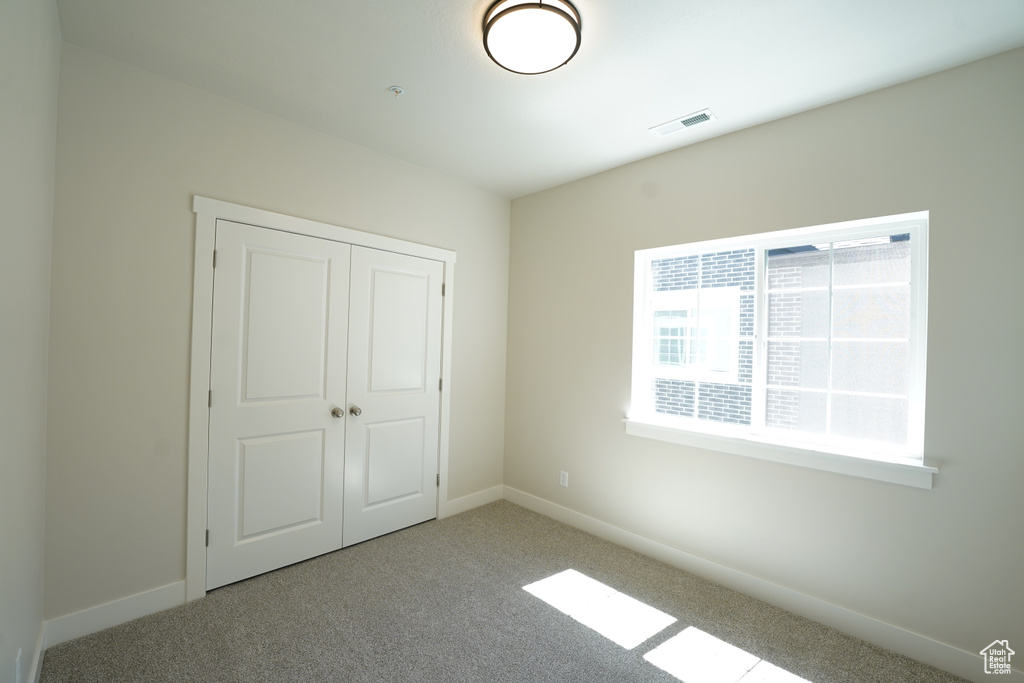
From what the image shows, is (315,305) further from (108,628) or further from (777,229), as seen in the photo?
(777,229)

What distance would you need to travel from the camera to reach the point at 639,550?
10.3ft

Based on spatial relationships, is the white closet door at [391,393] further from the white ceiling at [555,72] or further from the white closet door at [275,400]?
the white ceiling at [555,72]

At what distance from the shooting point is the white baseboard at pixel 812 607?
2.00 m

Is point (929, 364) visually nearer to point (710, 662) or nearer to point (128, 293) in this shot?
point (710, 662)

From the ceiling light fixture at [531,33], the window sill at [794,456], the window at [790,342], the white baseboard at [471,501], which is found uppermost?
the ceiling light fixture at [531,33]

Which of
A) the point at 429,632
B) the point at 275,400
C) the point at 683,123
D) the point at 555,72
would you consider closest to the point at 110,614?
the point at 275,400

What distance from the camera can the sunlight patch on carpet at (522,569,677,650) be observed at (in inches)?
88.7

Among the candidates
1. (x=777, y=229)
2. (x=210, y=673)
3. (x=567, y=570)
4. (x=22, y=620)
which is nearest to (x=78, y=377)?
(x=22, y=620)

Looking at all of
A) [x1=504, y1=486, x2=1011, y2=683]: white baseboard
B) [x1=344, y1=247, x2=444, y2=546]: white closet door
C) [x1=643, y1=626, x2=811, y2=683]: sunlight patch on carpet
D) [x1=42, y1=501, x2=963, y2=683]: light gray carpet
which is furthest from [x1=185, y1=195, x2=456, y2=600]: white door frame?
[x1=504, y1=486, x2=1011, y2=683]: white baseboard

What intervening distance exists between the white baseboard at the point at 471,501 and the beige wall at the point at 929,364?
34.1 inches

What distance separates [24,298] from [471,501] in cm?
308

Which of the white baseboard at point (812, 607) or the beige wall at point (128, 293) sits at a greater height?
the beige wall at point (128, 293)

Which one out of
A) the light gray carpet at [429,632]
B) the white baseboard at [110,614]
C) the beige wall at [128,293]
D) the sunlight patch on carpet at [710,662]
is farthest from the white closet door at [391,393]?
the sunlight patch on carpet at [710,662]

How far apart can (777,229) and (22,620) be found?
377 cm
